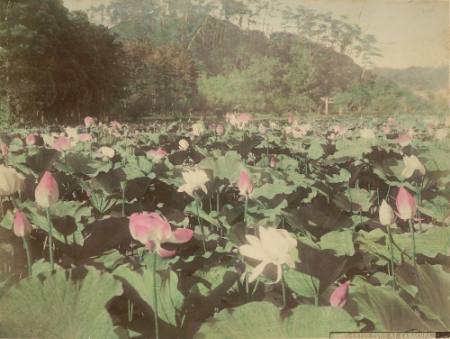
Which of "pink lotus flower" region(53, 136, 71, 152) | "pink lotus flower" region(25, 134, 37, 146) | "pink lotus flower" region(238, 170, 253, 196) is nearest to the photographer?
"pink lotus flower" region(238, 170, 253, 196)

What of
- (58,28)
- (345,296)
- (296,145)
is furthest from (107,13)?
(296,145)

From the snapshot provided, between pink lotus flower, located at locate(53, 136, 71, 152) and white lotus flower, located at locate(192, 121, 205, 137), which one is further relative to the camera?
white lotus flower, located at locate(192, 121, 205, 137)

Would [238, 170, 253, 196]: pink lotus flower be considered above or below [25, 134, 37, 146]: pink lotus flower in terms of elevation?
above

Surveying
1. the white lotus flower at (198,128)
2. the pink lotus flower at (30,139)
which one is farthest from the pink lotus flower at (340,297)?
the white lotus flower at (198,128)

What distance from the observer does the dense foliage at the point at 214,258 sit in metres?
0.58

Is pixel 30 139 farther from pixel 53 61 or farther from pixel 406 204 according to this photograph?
pixel 406 204

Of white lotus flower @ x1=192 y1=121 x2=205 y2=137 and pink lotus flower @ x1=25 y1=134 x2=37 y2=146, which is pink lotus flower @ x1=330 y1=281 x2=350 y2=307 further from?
white lotus flower @ x1=192 y1=121 x2=205 y2=137

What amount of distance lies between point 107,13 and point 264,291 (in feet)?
3.26

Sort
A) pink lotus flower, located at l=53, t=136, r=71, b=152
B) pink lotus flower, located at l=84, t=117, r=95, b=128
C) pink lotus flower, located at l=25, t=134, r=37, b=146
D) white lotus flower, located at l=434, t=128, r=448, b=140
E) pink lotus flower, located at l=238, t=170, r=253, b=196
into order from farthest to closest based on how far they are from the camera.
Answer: pink lotus flower, located at l=84, t=117, r=95, b=128
white lotus flower, located at l=434, t=128, r=448, b=140
pink lotus flower, located at l=25, t=134, r=37, b=146
pink lotus flower, located at l=53, t=136, r=71, b=152
pink lotus flower, located at l=238, t=170, r=253, b=196

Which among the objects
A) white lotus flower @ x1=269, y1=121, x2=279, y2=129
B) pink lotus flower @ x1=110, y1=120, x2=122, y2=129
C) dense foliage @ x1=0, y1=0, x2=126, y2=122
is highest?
dense foliage @ x1=0, y1=0, x2=126, y2=122

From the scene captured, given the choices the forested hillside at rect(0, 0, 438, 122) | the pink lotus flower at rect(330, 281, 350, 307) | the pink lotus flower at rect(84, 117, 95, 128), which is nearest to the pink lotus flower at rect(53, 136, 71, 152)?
the forested hillside at rect(0, 0, 438, 122)

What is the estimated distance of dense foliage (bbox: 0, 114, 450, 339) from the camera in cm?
58

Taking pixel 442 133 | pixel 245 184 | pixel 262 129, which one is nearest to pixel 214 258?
pixel 245 184

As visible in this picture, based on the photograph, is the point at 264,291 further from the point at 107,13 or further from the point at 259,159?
the point at 259,159
